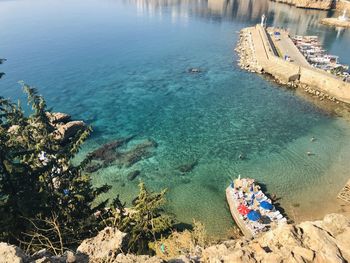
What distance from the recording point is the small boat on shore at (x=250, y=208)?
2717 centimetres

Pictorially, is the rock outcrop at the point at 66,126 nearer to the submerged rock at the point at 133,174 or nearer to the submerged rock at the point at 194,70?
the submerged rock at the point at 133,174

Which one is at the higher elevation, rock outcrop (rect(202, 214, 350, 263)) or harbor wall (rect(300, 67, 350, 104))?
rock outcrop (rect(202, 214, 350, 263))

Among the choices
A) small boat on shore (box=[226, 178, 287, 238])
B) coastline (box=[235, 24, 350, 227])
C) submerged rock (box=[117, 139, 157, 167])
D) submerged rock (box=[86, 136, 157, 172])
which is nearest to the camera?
small boat on shore (box=[226, 178, 287, 238])

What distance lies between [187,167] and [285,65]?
3709 cm

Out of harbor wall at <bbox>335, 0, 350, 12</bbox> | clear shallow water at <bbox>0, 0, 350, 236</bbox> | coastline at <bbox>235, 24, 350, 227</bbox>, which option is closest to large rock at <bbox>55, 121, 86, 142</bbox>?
clear shallow water at <bbox>0, 0, 350, 236</bbox>

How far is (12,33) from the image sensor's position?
9719 cm

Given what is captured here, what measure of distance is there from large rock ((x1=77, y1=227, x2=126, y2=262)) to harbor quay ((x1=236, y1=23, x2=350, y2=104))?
5057 centimetres

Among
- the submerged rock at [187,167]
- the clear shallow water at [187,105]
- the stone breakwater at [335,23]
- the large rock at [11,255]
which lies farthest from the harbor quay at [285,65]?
the large rock at [11,255]

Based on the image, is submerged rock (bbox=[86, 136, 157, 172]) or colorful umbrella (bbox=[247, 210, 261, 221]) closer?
colorful umbrella (bbox=[247, 210, 261, 221])

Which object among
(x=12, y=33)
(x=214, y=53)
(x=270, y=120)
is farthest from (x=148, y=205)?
(x=12, y=33)

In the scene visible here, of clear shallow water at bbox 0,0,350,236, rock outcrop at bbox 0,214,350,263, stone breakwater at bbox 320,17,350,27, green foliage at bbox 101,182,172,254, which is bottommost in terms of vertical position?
clear shallow water at bbox 0,0,350,236

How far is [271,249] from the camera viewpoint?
12.1 meters

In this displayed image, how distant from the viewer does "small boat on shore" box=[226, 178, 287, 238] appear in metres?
27.2

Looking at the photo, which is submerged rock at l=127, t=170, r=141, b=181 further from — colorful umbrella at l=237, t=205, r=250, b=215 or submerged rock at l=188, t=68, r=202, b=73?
submerged rock at l=188, t=68, r=202, b=73
